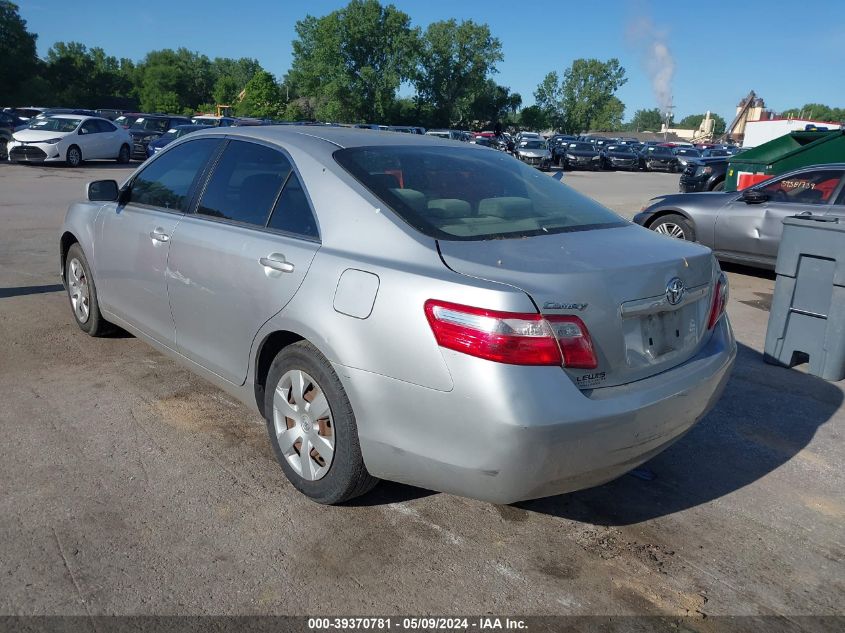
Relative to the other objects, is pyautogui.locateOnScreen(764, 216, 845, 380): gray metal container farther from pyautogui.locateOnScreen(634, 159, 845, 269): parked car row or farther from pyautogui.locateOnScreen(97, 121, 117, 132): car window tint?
pyautogui.locateOnScreen(97, 121, 117, 132): car window tint

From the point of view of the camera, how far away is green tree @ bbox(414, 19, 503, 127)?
82688 mm

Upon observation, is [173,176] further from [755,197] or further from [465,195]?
[755,197]

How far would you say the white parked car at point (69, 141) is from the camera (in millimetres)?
21625

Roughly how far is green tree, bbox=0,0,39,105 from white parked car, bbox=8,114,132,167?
155 ft

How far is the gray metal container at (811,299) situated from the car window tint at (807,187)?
3301mm

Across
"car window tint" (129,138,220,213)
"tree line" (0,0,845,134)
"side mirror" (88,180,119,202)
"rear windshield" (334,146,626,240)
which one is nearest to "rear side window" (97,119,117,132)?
"side mirror" (88,180,119,202)

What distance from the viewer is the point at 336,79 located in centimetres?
7419

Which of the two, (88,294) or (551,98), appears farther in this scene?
(551,98)

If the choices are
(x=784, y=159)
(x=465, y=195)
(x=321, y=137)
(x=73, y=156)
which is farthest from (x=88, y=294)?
(x=73, y=156)

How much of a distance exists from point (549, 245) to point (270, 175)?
153cm

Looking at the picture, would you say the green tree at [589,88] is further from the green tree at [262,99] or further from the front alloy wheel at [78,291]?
the front alloy wheel at [78,291]

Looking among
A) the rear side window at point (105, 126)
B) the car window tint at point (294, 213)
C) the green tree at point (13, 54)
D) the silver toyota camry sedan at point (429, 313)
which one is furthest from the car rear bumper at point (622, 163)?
the green tree at point (13, 54)

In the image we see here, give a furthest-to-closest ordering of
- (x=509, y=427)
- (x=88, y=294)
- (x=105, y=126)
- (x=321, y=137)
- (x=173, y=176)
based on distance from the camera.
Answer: (x=105, y=126), (x=88, y=294), (x=173, y=176), (x=321, y=137), (x=509, y=427)

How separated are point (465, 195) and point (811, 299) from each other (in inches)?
136
